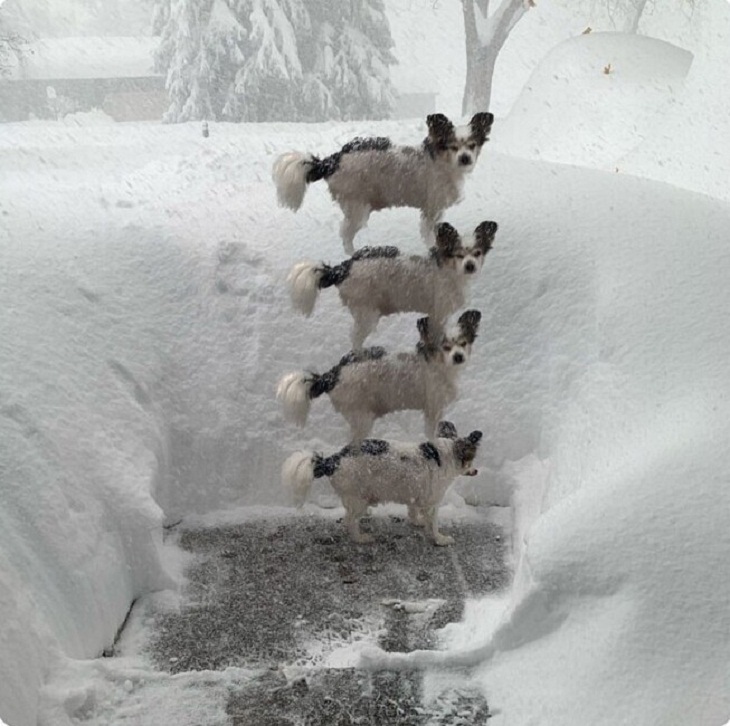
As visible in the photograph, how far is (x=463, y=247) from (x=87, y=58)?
8.06 metres

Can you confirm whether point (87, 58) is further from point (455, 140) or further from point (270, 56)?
point (455, 140)

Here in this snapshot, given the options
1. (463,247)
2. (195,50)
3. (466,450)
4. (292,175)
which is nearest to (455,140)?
(463,247)

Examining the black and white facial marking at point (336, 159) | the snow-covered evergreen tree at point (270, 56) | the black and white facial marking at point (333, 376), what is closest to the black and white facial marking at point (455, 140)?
the black and white facial marking at point (336, 159)

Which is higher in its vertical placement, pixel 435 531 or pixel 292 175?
pixel 292 175

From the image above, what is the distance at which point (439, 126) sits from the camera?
3.75m

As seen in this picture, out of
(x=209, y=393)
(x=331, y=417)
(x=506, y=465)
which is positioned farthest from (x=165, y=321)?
(x=506, y=465)

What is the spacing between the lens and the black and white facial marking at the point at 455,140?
3727 millimetres

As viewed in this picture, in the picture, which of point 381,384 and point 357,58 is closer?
point 381,384

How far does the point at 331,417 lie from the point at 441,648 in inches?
64.5

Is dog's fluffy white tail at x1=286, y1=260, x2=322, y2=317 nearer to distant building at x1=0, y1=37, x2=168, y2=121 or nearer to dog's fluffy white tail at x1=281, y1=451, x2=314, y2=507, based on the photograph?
dog's fluffy white tail at x1=281, y1=451, x2=314, y2=507

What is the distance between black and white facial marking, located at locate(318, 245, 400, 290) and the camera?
3910 mm

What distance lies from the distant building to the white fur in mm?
7813

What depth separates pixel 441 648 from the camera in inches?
126

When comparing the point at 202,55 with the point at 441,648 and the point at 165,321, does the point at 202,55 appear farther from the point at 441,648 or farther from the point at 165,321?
the point at 441,648
